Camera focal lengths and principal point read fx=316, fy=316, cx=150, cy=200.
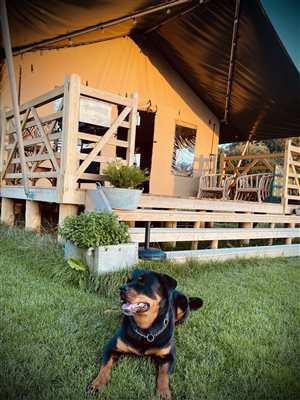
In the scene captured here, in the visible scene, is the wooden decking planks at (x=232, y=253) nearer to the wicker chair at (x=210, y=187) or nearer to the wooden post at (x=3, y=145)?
the wicker chair at (x=210, y=187)

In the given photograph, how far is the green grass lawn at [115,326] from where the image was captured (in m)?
1.53

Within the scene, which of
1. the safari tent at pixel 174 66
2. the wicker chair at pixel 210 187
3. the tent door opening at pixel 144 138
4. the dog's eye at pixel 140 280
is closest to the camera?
the dog's eye at pixel 140 280

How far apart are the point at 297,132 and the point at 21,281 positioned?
757 centimetres

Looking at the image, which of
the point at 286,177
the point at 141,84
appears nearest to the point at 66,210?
the point at 286,177

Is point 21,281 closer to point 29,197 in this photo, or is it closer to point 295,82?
point 29,197

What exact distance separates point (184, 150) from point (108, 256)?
5.79 m

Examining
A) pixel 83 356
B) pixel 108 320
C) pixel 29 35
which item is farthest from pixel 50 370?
pixel 29 35

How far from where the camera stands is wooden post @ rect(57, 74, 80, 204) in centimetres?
356

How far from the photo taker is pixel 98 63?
6695mm

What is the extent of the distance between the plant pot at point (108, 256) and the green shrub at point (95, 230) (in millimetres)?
65

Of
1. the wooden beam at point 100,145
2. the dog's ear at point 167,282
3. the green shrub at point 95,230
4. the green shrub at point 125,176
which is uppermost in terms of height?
the wooden beam at point 100,145

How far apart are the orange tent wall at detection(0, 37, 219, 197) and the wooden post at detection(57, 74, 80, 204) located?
9.81 ft

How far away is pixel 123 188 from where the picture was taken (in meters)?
3.43

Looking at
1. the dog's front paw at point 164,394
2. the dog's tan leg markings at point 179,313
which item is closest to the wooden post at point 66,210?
the dog's tan leg markings at point 179,313
